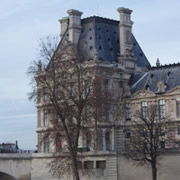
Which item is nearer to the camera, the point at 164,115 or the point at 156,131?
the point at 156,131

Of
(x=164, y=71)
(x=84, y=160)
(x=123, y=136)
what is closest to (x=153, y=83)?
(x=164, y=71)

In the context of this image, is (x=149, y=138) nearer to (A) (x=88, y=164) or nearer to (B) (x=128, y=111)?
(A) (x=88, y=164)

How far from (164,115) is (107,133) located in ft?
29.1

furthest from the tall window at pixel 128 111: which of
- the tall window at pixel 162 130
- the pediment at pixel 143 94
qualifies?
the tall window at pixel 162 130

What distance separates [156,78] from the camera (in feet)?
308

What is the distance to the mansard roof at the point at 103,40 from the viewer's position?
319 feet

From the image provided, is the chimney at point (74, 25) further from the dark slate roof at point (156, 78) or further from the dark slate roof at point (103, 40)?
the dark slate roof at point (156, 78)

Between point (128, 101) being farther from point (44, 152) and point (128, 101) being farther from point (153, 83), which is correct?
point (44, 152)

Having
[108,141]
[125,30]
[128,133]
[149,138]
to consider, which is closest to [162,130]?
[149,138]

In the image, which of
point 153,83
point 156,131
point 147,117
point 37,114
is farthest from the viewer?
point 37,114

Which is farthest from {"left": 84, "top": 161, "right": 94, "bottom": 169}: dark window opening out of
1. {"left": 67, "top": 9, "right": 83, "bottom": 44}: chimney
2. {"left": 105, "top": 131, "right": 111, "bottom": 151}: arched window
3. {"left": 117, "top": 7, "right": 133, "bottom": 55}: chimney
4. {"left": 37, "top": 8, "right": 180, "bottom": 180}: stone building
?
{"left": 67, "top": 9, "right": 83, "bottom": 44}: chimney

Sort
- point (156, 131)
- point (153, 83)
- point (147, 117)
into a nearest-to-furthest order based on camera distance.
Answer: point (156, 131) → point (147, 117) → point (153, 83)

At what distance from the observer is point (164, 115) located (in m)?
89.2

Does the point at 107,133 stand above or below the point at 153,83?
below
